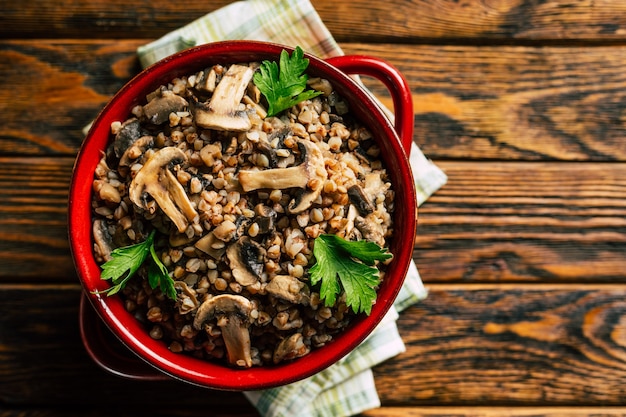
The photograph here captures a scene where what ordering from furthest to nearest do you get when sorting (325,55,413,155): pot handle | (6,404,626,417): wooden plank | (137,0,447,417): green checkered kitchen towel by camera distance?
(6,404,626,417): wooden plank < (137,0,447,417): green checkered kitchen towel < (325,55,413,155): pot handle

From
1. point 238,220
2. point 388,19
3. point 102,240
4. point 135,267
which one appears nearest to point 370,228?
point 238,220

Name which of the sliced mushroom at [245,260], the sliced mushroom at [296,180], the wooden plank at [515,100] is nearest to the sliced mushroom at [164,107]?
the sliced mushroom at [296,180]

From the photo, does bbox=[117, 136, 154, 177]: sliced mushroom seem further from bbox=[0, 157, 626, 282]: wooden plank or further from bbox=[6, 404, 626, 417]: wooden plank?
bbox=[6, 404, 626, 417]: wooden plank

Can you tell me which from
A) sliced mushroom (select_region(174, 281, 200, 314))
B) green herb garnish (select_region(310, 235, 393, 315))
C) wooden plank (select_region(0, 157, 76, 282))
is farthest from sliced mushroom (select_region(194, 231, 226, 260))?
wooden plank (select_region(0, 157, 76, 282))

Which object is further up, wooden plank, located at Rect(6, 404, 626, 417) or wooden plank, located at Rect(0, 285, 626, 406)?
wooden plank, located at Rect(0, 285, 626, 406)

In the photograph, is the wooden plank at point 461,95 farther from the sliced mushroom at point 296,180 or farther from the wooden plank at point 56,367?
the sliced mushroom at point 296,180

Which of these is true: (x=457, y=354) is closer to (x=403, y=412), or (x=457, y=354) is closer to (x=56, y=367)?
(x=403, y=412)

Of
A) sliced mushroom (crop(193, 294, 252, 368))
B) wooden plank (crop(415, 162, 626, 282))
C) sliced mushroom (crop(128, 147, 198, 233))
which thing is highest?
sliced mushroom (crop(128, 147, 198, 233))
